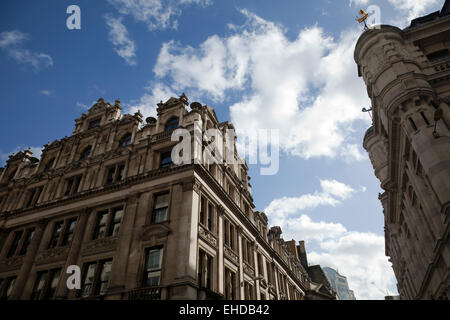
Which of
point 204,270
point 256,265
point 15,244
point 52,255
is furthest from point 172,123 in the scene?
point 15,244

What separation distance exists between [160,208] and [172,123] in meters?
8.71

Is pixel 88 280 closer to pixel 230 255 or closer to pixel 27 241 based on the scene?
pixel 27 241

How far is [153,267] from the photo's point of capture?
18250 millimetres

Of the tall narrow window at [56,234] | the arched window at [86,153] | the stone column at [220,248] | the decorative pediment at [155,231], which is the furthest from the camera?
the arched window at [86,153]

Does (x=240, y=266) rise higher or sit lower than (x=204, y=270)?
higher

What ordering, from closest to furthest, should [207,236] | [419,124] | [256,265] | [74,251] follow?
[419,124], [207,236], [74,251], [256,265]

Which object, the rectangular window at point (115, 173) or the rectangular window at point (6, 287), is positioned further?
the rectangular window at point (115, 173)

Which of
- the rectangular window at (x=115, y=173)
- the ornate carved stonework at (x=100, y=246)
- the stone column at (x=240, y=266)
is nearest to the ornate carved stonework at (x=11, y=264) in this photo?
the ornate carved stonework at (x=100, y=246)

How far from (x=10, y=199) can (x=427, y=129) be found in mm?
35852

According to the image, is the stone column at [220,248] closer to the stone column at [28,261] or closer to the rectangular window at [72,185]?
the rectangular window at [72,185]

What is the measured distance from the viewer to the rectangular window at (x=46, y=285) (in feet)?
66.7

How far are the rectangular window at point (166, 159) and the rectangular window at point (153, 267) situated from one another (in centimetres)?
700

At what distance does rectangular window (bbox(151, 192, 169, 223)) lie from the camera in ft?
67.1
